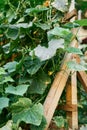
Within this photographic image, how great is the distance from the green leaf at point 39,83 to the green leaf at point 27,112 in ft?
0.38

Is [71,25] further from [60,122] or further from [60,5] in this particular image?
[60,122]

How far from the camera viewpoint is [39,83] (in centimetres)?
158

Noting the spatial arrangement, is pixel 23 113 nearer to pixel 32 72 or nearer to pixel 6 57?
pixel 32 72

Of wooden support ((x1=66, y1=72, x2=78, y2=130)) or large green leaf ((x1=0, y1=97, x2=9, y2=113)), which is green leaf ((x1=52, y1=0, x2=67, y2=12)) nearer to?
wooden support ((x1=66, y1=72, x2=78, y2=130))

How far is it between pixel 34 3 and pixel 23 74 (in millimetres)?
515

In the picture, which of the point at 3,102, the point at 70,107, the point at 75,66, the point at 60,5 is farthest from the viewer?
the point at 60,5

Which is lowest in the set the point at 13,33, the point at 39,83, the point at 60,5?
the point at 39,83

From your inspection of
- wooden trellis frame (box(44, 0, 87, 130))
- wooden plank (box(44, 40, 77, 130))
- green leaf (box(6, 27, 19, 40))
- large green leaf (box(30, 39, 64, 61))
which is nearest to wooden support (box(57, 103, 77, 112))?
wooden trellis frame (box(44, 0, 87, 130))

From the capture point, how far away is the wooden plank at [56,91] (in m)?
1.52

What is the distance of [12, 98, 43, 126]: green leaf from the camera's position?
1.37 m

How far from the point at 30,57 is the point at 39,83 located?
169 mm

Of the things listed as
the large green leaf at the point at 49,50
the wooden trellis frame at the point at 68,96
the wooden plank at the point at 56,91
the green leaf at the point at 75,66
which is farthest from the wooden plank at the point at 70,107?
the large green leaf at the point at 49,50

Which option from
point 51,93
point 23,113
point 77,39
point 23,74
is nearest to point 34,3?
point 77,39

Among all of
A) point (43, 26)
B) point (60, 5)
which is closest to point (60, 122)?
point (43, 26)
